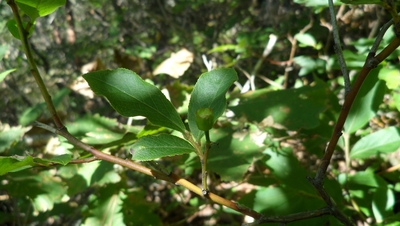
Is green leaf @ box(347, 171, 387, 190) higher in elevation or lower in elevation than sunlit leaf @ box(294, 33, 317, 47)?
lower

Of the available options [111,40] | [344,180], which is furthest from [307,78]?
[111,40]

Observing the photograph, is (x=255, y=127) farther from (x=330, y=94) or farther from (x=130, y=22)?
(x=130, y=22)

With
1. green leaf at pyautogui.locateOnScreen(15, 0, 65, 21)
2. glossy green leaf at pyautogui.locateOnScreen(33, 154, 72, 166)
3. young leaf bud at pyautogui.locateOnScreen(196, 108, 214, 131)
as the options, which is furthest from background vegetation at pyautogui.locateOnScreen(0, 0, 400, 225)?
young leaf bud at pyautogui.locateOnScreen(196, 108, 214, 131)

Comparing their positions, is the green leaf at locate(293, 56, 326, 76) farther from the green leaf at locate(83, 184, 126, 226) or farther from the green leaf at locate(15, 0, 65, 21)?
the green leaf at locate(15, 0, 65, 21)

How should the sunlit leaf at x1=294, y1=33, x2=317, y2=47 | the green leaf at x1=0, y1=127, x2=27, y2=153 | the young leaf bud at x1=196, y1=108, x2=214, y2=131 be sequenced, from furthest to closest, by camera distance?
1. the sunlit leaf at x1=294, y1=33, x2=317, y2=47
2. the green leaf at x1=0, y1=127, x2=27, y2=153
3. the young leaf bud at x1=196, y1=108, x2=214, y2=131

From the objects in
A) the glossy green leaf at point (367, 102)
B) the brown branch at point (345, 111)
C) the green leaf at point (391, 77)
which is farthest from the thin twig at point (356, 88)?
the green leaf at point (391, 77)
